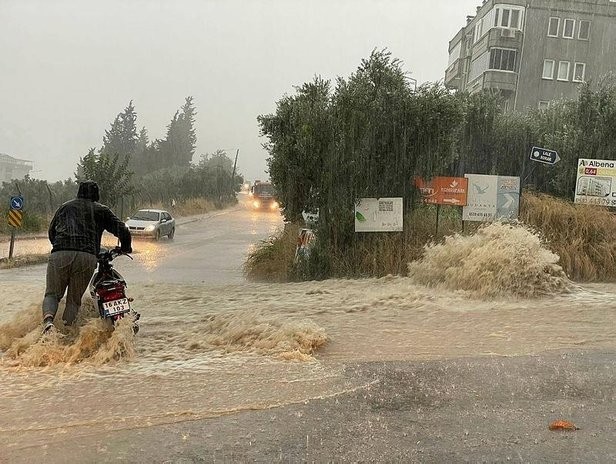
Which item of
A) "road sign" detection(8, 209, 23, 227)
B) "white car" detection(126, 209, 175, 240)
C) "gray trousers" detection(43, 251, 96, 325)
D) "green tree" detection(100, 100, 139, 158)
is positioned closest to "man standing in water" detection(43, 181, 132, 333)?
"gray trousers" detection(43, 251, 96, 325)

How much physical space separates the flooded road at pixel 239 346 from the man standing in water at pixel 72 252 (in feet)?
0.91

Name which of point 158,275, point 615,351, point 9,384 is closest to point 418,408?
point 615,351

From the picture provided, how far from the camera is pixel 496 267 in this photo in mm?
9750

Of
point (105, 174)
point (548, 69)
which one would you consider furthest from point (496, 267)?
point (548, 69)

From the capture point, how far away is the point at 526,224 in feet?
41.4

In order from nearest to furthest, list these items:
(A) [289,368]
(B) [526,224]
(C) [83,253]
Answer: (A) [289,368]
(C) [83,253]
(B) [526,224]

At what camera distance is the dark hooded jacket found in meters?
6.41

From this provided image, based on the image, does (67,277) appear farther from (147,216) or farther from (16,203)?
(147,216)

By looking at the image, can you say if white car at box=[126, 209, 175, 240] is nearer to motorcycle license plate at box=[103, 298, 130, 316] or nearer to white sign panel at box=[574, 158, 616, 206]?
white sign panel at box=[574, 158, 616, 206]

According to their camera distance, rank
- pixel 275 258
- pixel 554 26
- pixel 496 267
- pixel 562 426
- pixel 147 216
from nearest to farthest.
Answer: pixel 562 426 → pixel 496 267 → pixel 275 258 → pixel 147 216 → pixel 554 26

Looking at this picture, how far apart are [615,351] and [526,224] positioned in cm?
638

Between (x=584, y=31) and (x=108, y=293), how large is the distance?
128 ft

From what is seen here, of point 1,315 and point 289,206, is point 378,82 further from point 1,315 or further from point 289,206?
point 1,315

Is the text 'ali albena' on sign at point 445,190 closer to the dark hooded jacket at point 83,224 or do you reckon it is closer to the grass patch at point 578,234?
the grass patch at point 578,234
